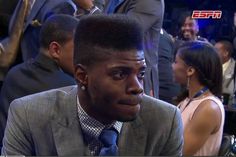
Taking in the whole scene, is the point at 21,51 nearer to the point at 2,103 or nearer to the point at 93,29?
the point at 2,103

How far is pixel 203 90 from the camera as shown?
118 inches

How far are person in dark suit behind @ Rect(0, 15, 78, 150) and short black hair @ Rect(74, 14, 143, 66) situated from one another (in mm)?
999

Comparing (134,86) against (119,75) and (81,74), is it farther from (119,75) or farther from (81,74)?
(81,74)

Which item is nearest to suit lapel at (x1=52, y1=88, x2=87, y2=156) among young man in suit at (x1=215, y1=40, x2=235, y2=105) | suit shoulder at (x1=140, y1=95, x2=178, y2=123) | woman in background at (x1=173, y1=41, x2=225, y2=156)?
suit shoulder at (x1=140, y1=95, x2=178, y2=123)

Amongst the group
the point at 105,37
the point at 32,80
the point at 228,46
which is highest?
the point at 105,37

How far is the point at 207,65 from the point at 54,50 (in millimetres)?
980

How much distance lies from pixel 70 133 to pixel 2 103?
3.80 feet

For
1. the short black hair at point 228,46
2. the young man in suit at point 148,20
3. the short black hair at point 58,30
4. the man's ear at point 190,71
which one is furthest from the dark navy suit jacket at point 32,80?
the short black hair at point 228,46

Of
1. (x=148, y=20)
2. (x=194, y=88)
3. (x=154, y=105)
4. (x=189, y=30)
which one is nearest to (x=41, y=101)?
(x=154, y=105)

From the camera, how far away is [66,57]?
8.45 ft

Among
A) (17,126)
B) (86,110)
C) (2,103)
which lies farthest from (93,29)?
(2,103)

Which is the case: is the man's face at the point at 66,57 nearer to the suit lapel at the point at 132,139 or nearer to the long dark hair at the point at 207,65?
the long dark hair at the point at 207,65

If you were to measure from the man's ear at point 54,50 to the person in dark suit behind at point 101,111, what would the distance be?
964 millimetres

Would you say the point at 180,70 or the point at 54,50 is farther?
the point at 180,70
